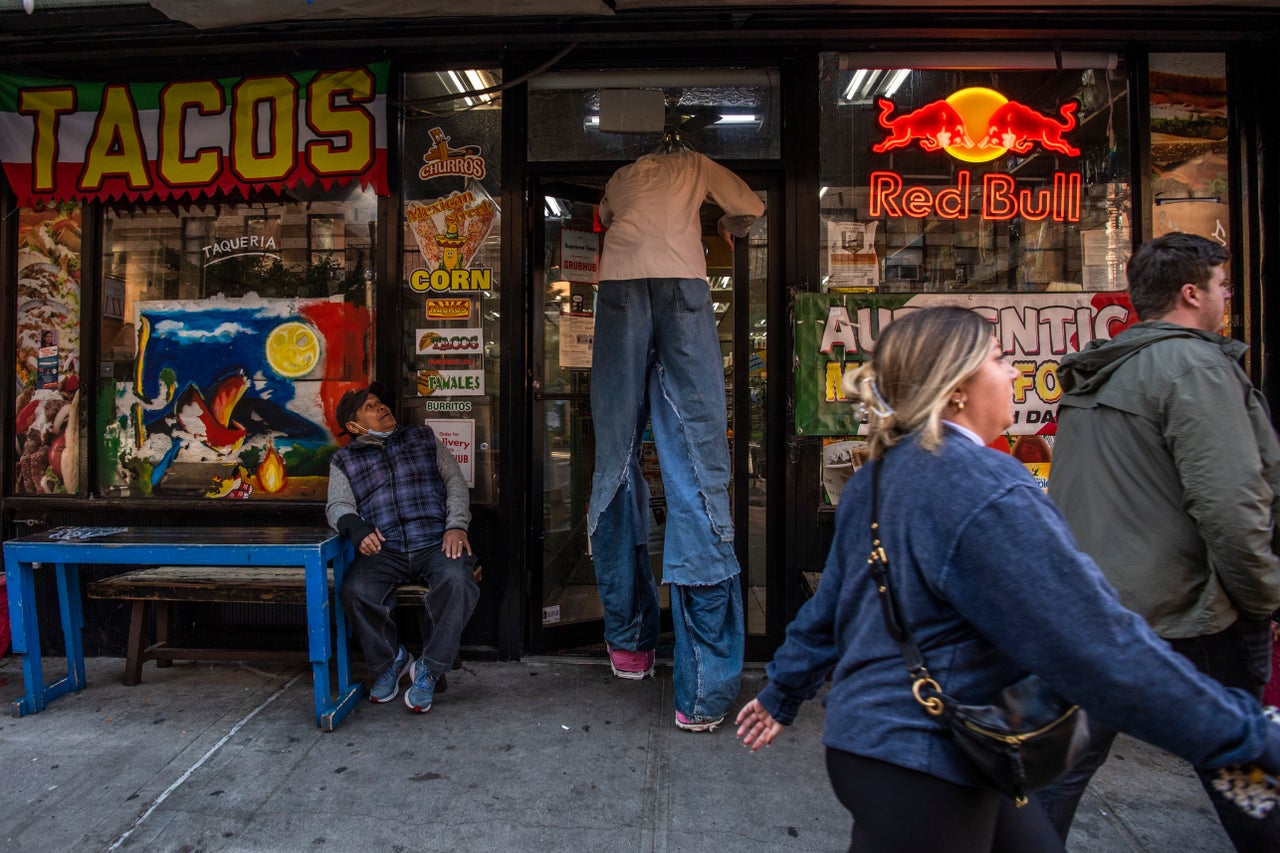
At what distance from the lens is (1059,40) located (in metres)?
4.04

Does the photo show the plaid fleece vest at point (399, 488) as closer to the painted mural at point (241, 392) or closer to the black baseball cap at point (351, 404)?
the black baseball cap at point (351, 404)

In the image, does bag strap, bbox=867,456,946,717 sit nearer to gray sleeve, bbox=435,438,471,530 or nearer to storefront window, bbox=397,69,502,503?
gray sleeve, bbox=435,438,471,530

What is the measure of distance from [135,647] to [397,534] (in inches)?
60.5

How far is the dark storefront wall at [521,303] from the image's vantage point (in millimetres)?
4145

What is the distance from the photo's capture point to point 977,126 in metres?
4.16

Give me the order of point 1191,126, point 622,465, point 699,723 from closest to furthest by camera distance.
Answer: point 699,723 → point 622,465 → point 1191,126

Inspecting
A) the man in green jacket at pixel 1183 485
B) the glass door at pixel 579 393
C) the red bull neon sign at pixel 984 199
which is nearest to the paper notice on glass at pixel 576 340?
the glass door at pixel 579 393

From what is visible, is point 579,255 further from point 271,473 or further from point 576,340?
point 271,473

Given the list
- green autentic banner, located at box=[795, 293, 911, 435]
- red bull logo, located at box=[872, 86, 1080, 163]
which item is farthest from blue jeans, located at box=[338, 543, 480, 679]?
red bull logo, located at box=[872, 86, 1080, 163]

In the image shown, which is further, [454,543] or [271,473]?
[271,473]

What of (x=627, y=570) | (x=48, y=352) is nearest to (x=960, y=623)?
(x=627, y=570)

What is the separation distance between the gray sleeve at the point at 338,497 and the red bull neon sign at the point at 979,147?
3096 millimetres

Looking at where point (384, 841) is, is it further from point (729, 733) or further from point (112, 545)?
point (112, 545)

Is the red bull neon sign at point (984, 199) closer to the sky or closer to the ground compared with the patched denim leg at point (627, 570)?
closer to the sky
